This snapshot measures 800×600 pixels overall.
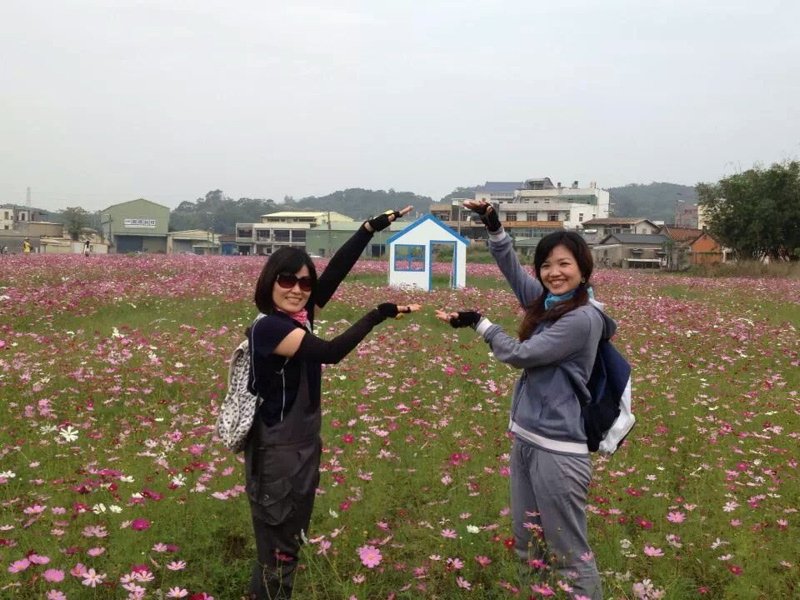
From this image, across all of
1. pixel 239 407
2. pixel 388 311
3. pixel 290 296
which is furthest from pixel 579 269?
pixel 239 407

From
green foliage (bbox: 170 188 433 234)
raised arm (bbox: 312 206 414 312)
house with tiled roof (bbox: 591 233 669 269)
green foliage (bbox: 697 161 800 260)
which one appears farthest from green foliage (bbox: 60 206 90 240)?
raised arm (bbox: 312 206 414 312)

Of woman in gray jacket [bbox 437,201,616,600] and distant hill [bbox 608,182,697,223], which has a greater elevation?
distant hill [bbox 608,182,697,223]

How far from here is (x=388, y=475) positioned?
4688 millimetres

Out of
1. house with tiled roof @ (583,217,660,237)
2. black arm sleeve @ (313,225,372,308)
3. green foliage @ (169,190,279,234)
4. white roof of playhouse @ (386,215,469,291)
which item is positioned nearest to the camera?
black arm sleeve @ (313,225,372,308)

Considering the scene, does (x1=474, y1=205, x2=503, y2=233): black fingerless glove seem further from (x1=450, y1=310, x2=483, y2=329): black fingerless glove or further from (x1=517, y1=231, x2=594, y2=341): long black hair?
(x1=450, y1=310, x2=483, y2=329): black fingerless glove

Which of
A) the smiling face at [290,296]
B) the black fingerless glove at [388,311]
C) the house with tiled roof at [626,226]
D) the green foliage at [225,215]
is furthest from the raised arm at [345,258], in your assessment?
the green foliage at [225,215]

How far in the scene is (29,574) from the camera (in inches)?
125

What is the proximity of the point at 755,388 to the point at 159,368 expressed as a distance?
21.8 ft

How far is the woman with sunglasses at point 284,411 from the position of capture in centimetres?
274

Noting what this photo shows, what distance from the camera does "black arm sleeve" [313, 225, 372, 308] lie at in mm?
3207

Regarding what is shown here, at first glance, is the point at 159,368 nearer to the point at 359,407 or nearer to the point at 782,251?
the point at 359,407

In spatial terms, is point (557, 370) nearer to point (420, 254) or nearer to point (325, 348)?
point (325, 348)

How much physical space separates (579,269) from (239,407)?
1.55 meters

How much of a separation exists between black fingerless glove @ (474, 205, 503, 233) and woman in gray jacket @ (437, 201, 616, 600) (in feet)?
1.21
